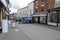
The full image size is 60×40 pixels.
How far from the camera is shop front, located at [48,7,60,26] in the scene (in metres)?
32.7

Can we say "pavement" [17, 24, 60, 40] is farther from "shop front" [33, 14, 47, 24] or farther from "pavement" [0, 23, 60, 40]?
"shop front" [33, 14, 47, 24]

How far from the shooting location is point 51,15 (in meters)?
37.5

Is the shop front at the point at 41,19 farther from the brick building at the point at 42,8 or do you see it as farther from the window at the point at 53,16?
the window at the point at 53,16

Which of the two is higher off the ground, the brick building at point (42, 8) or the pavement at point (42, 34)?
the brick building at point (42, 8)

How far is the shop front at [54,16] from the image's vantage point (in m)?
32.7

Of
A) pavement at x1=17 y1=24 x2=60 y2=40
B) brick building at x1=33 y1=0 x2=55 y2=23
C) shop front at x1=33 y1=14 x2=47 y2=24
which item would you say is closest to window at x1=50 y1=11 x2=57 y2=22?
brick building at x1=33 y1=0 x2=55 y2=23

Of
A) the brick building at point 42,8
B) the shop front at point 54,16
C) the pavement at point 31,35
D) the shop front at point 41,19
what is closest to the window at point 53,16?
the shop front at point 54,16

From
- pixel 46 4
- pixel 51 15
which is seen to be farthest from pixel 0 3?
pixel 46 4

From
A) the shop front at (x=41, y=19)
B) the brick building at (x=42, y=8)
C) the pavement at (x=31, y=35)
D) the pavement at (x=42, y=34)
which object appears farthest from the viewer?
the shop front at (x=41, y=19)

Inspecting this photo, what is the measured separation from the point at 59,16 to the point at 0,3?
58.9 feet

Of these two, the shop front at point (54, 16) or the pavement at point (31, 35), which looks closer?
the pavement at point (31, 35)

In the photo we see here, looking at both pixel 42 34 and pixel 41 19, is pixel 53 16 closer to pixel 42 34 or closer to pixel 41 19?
pixel 41 19

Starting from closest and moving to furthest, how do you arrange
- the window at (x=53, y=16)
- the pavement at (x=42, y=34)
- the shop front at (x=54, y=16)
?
the pavement at (x=42, y=34) < the shop front at (x=54, y=16) < the window at (x=53, y=16)

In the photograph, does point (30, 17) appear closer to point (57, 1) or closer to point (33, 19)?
point (33, 19)
